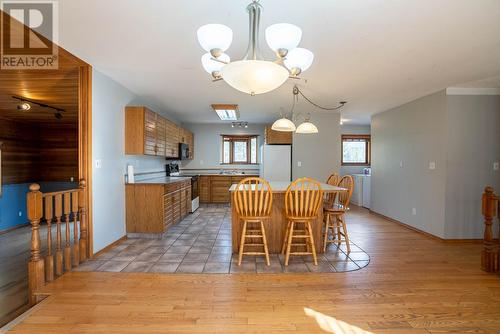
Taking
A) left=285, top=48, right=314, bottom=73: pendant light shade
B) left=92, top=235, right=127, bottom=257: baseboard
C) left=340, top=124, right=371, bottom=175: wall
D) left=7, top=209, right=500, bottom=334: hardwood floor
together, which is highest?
left=340, top=124, right=371, bottom=175: wall

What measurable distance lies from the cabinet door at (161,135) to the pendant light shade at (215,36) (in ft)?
10.6

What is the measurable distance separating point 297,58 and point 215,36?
0.61 m

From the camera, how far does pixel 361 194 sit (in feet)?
22.3

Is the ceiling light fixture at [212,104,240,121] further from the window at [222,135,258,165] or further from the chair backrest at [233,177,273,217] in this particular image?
the chair backrest at [233,177,273,217]

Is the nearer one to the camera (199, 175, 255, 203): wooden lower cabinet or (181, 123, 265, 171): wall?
(199, 175, 255, 203): wooden lower cabinet

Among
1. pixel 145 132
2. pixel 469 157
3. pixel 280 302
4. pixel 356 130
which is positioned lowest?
pixel 280 302

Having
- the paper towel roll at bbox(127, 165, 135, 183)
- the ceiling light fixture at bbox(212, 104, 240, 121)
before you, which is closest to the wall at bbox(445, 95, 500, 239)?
the ceiling light fixture at bbox(212, 104, 240, 121)

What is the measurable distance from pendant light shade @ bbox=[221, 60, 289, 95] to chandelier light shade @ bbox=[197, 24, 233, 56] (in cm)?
18

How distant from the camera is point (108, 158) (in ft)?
11.1

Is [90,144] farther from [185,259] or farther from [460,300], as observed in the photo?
[460,300]

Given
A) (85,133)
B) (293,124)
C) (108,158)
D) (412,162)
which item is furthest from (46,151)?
(412,162)

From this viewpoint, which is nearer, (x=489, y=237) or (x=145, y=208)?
(x=489, y=237)

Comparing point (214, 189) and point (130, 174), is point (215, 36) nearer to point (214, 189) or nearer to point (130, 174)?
point (130, 174)

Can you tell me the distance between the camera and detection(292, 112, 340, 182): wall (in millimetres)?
5559
